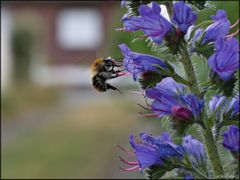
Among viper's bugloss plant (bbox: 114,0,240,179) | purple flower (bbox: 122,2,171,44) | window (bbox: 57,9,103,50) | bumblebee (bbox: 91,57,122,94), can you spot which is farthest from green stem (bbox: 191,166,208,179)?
window (bbox: 57,9,103,50)

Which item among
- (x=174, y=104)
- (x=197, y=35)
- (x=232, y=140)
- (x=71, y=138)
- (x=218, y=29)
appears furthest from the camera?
(x=71, y=138)

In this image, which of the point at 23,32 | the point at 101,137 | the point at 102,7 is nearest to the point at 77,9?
the point at 102,7

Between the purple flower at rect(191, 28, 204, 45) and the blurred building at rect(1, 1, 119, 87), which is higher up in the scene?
the purple flower at rect(191, 28, 204, 45)

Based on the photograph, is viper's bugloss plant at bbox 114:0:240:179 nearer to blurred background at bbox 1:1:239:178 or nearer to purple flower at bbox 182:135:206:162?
purple flower at bbox 182:135:206:162

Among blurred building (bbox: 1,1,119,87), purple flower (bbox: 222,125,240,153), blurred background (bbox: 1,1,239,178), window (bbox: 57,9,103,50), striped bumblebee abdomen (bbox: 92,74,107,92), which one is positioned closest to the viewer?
purple flower (bbox: 222,125,240,153)

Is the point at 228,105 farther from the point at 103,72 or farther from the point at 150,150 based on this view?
the point at 103,72

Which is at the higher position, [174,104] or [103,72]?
[174,104]

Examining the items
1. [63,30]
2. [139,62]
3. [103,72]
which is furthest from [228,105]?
[63,30]
